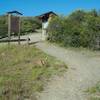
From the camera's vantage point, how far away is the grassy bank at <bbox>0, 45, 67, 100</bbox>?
10759 mm

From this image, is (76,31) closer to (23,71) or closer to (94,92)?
(23,71)

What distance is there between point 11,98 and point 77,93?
2406mm

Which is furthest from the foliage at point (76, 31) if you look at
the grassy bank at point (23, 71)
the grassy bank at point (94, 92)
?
the grassy bank at point (94, 92)

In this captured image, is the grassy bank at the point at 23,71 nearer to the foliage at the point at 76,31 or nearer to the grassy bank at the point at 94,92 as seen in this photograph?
the grassy bank at the point at 94,92

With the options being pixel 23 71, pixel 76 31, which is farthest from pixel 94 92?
pixel 76 31

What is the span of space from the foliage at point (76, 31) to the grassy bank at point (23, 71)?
13.7ft

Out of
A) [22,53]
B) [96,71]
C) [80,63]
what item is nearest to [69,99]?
[96,71]

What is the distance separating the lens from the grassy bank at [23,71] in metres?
10.8

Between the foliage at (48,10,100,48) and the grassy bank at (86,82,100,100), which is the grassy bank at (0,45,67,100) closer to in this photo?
the grassy bank at (86,82,100,100)

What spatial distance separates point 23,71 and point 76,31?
32.7ft

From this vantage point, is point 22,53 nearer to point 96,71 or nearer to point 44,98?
point 96,71

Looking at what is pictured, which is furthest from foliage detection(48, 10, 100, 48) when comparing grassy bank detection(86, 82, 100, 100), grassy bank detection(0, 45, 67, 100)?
grassy bank detection(86, 82, 100, 100)

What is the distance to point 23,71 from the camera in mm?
14750

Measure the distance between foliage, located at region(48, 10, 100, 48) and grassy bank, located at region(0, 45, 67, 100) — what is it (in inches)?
164
